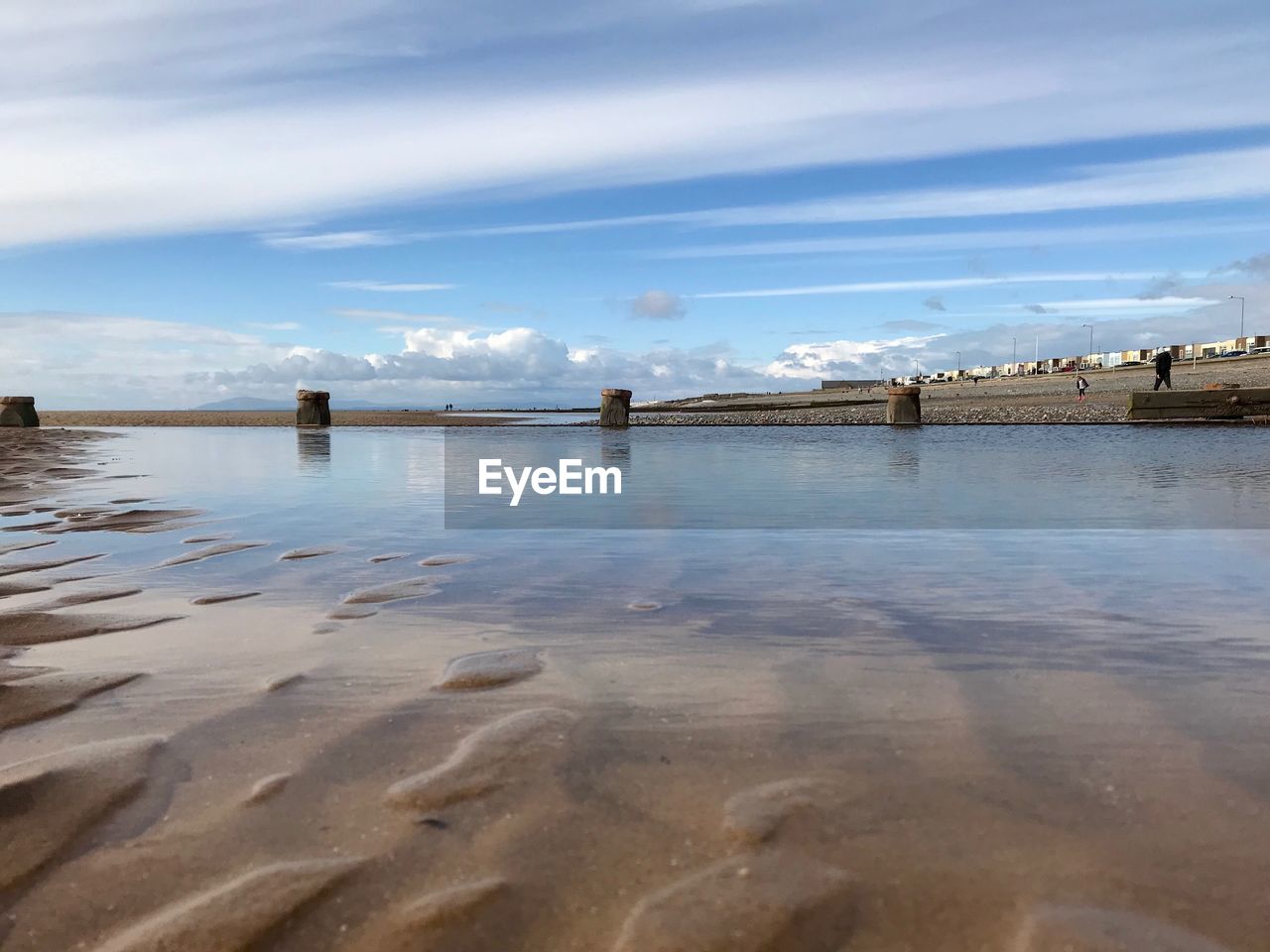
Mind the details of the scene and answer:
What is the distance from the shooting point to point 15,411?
2797 cm

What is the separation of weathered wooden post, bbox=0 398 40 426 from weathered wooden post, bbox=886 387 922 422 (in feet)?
93.7

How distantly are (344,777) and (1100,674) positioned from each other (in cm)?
241

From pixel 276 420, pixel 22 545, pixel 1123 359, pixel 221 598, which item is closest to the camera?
pixel 221 598

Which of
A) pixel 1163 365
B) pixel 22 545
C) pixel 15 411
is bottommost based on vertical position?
pixel 22 545

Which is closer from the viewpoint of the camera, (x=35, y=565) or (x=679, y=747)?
(x=679, y=747)

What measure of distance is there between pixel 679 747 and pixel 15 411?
3343cm

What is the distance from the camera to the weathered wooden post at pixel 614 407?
2772 centimetres

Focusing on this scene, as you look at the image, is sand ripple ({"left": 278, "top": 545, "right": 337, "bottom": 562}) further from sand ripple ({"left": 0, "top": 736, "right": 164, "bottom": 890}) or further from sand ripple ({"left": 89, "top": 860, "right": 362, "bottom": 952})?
sand ripple ({"left": 89, "top": 860, "right": 362, "bottom": 952})

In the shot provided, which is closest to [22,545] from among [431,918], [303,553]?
[303,553]

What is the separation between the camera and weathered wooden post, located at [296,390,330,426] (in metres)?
30.5

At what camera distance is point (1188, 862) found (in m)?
1.63

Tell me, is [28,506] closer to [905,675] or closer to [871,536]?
[871,536]

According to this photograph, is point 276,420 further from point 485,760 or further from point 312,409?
point 485,760

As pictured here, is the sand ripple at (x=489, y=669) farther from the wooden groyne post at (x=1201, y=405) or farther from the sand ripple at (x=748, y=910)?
the wooden groyne post at (x=1201, y=405)
